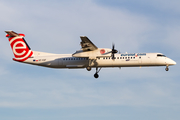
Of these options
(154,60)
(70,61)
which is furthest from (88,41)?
(154,60)

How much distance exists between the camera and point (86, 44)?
28.0m

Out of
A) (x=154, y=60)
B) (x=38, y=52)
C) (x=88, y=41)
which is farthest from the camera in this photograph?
(x=38, y=52)

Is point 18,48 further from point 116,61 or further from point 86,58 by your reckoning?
point 116,61

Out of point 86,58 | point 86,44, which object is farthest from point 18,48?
point 86,44

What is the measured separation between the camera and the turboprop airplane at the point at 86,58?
29078 millimetres

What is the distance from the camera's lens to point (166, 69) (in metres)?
30.0

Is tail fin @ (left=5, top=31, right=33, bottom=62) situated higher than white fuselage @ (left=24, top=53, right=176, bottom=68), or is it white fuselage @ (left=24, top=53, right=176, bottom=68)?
tail fin @ (left=5, top=31, right=33, bottom=62)

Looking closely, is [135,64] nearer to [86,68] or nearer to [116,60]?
[116,60]

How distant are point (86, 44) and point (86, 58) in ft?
8.33

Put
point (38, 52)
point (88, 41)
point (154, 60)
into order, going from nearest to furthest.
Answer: point (88, 41), point (154, 60), point (38, 52)

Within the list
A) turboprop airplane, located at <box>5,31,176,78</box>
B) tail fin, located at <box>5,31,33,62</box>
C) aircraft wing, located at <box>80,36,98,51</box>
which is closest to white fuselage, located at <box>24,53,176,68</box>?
turboprop airplane, located at <box>5,31,176,78</box>

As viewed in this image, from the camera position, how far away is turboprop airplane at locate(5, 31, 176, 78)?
29078 mm

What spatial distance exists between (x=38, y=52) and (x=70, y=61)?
4.50 metres

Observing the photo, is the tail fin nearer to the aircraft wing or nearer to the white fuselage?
the white fuselage
